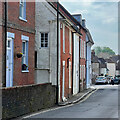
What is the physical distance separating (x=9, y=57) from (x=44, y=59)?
21.4 feet

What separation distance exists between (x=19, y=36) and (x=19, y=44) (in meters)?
0.47

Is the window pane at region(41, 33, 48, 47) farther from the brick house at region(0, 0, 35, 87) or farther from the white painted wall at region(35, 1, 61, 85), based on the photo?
the brick house at region(0, 0, 35, 87)

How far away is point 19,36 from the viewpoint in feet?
54.3

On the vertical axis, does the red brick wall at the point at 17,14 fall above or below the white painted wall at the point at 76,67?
above

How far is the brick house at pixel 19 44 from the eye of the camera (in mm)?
15562

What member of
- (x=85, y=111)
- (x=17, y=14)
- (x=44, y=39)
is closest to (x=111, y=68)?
(x=44, y=39)

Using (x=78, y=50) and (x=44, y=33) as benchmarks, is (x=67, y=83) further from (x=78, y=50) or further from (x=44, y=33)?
(x=78, y=50)

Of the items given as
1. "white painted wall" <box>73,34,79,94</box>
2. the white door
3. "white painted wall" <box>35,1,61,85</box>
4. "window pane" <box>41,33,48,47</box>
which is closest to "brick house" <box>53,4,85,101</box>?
"white painted wall" <box>73,34,79,94</box>

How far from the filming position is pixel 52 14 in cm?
2155

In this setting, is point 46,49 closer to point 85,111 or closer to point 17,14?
point 17,14

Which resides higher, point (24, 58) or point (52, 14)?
point (52, 14)

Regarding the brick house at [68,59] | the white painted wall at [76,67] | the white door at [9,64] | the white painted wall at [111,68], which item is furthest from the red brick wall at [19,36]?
the white painted wall at [111,68]

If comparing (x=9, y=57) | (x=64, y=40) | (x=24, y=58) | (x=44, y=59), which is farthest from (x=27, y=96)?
(x=64, y=40)

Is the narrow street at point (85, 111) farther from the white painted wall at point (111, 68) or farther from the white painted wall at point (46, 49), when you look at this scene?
the white painted wall at point (111, 68)
